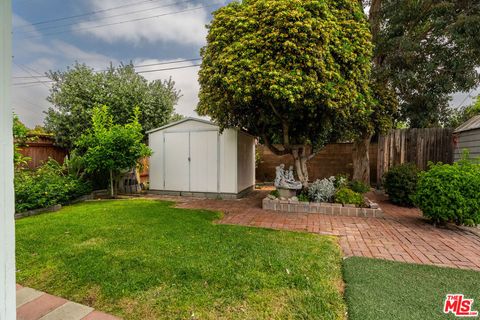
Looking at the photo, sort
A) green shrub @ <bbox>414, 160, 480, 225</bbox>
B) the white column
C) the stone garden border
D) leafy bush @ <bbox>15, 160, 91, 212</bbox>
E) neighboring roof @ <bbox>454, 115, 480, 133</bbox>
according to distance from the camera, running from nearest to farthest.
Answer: the white column < green shrub @ <bbox>414, 160, 480, 225</bbox> < the stone garden border < leafy bush @ <bbox>15, 160, 91, 212</bbox> < neighboring roof @ <bbox>454, 115, 480, 133</bbox>

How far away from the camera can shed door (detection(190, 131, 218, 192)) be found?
673cm

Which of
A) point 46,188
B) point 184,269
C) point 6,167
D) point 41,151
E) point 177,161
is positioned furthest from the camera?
point 41,151

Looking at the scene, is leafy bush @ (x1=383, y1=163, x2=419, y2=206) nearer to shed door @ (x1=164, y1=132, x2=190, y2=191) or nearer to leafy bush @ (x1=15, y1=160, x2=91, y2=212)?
shed door @ (x1=164, y1=132, x2=190, y2=191)

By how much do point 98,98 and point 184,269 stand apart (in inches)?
292

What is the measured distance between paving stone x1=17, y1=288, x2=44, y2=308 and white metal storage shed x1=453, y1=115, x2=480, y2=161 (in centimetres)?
815

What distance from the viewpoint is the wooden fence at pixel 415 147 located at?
22.9 ft

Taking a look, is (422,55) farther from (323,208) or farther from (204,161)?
(204,161)

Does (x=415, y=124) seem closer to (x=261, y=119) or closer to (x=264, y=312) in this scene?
(x=261, y=119)

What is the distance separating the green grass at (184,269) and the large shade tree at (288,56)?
2.46 meters

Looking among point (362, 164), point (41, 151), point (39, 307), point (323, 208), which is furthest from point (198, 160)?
point (362, 164)

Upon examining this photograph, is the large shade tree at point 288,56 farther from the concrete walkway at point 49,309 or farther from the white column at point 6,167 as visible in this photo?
the concrete walkway at point 49,309

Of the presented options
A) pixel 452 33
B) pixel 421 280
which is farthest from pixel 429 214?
pixel 452 33

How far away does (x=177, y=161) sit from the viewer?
7098mm

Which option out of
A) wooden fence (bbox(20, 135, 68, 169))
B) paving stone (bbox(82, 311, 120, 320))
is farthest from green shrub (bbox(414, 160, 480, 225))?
wooden fence (bbox(20, 135, 68, 169))
